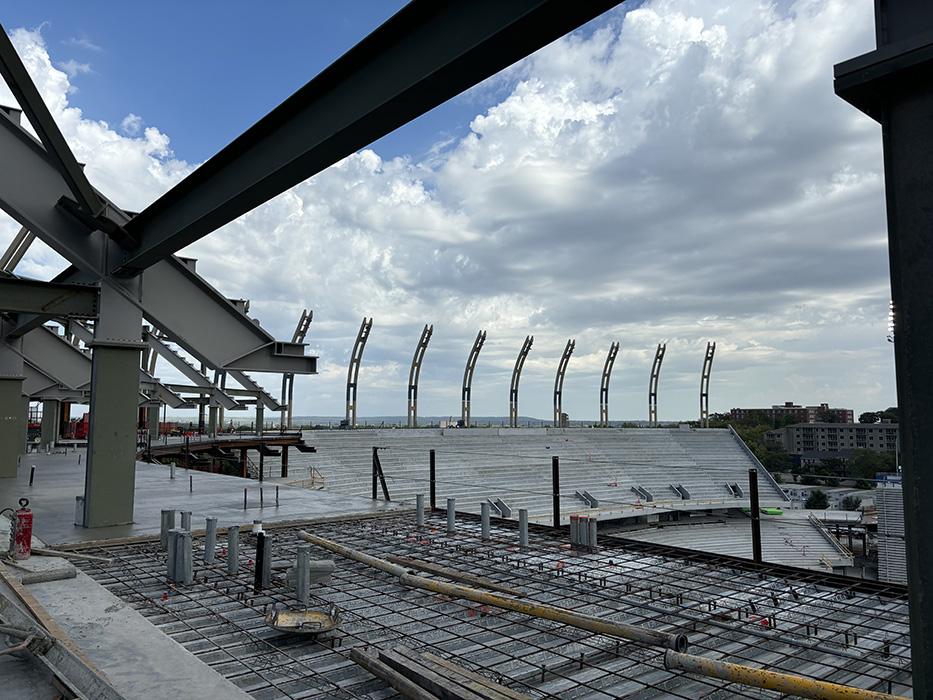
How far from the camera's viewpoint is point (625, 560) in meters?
8.08

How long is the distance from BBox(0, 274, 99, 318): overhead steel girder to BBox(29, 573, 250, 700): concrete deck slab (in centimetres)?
505

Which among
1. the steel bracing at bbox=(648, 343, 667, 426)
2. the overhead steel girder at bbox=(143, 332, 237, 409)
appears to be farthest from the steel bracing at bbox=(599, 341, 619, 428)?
the overhead steel girder at bbox=(143, 332, 237, 409)

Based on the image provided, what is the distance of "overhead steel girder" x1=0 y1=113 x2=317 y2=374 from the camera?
9.09 metres

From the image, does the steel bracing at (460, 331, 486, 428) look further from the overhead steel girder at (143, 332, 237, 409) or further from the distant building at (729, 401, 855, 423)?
the distant building at (729, 401, 855, 423)

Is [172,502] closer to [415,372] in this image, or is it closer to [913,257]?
[913,257]

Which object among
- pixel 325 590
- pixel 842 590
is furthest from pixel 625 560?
pixel 325 590

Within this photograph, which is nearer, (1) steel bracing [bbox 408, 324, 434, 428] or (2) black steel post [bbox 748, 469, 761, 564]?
(2) black steel post [bbox 748, 469, 761, 564]

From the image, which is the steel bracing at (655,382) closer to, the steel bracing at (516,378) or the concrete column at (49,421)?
the steel bracing at (516,378)

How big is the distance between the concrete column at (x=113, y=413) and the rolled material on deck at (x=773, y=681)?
28.7 ft

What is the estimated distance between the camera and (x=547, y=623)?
5.65 meters

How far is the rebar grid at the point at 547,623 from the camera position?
178 inches

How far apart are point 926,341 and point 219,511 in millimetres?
11252

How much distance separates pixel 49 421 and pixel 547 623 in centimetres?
3236

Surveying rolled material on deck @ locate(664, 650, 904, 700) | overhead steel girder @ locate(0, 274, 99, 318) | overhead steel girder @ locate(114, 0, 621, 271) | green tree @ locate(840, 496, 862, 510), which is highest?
overhead steel girder @ locate(114, 0, 621, 271)
